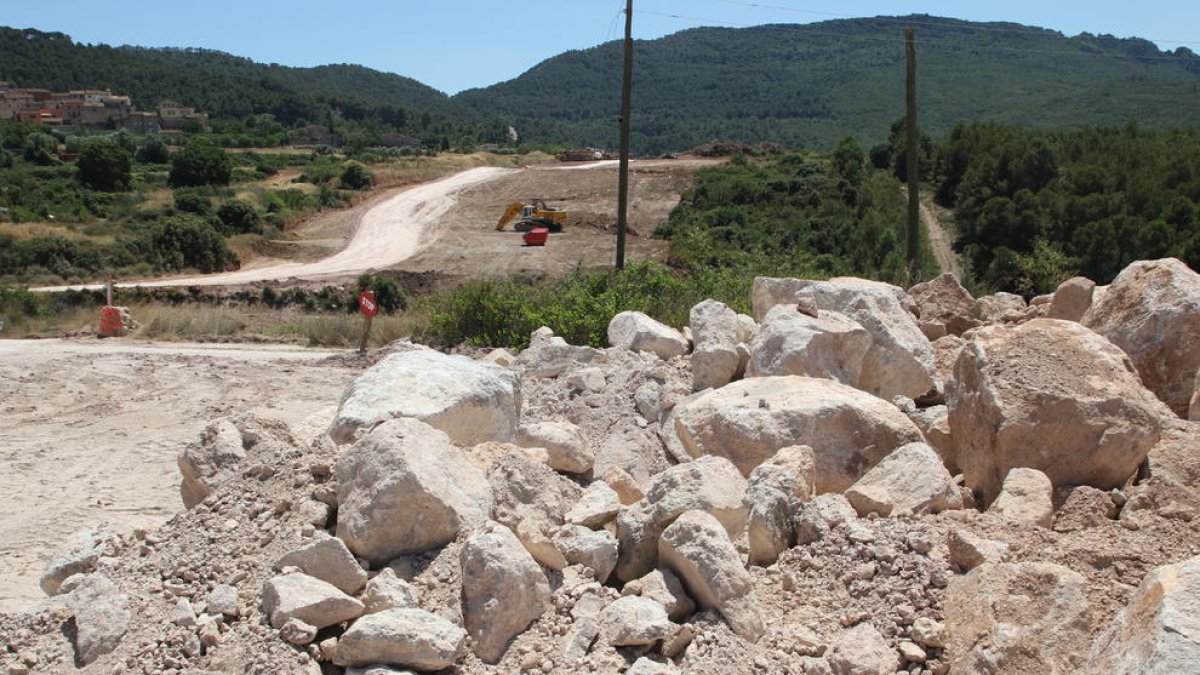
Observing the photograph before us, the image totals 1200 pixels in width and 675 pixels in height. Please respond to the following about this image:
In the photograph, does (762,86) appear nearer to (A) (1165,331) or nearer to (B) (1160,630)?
(A) (1165,331)

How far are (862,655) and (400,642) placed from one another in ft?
5.80

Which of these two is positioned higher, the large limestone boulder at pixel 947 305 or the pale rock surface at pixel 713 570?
the large limestone boulder at pixel 947 305

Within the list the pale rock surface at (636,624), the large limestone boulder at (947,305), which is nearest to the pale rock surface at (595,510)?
the pale rock surface at (636,624)

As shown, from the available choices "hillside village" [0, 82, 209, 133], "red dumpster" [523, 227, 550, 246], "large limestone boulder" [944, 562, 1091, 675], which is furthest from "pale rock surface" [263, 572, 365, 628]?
"hillside village" [0, 82, 209, 133]

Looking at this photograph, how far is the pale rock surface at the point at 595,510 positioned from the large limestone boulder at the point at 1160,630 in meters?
2.22

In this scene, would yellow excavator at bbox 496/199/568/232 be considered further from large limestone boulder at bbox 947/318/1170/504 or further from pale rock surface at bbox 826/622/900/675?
pale rock surface at bbox 826/622/900/675

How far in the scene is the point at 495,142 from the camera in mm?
108938

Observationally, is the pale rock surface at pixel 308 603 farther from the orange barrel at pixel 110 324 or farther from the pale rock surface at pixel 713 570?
the orange barrel at pixel 110 324

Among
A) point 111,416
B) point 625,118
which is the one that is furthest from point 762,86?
point 111,416

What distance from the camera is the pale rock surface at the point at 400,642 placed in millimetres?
3953

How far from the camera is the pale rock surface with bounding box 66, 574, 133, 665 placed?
4.26 m

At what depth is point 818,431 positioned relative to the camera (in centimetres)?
588

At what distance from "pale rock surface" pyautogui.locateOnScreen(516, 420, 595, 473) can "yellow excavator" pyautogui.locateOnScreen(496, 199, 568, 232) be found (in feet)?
120

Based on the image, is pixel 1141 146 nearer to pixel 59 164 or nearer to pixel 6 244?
pixel 6 244
